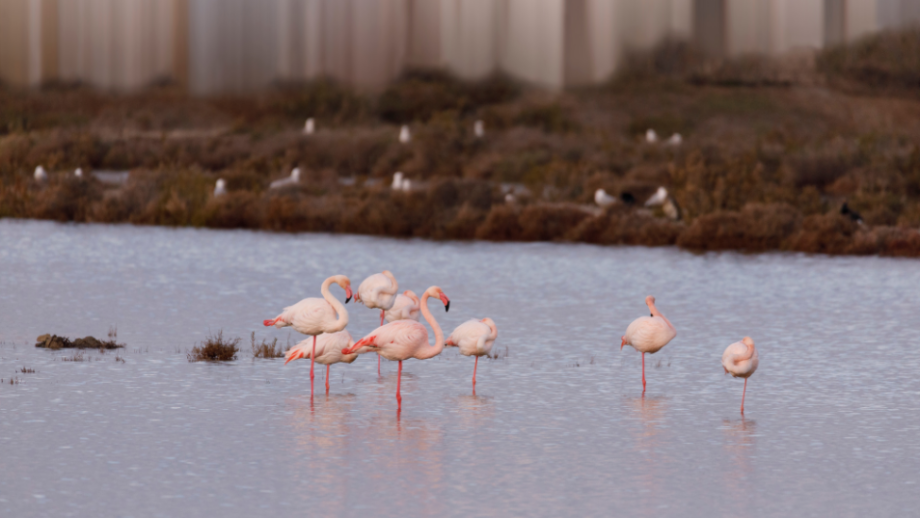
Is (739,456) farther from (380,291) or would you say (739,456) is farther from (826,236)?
(826,236)

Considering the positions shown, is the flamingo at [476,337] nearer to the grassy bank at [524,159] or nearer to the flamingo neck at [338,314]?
the flamingo neck at [338,314]

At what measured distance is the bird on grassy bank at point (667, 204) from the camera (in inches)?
1130

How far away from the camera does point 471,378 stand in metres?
12.3

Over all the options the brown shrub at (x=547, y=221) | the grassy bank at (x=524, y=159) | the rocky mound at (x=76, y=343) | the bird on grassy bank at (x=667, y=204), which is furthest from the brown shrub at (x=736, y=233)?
the rocky mound at (x=76, y=343)

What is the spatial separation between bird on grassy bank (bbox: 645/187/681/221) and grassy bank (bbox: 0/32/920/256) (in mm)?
266

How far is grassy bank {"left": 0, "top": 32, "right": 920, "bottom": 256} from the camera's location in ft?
93.5

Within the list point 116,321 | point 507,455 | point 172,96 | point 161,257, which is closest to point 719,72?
point 172,96

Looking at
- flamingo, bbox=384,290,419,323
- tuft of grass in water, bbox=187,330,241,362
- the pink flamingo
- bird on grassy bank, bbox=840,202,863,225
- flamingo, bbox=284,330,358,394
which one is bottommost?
tuft of grass in water, bbox=187,330,241,362

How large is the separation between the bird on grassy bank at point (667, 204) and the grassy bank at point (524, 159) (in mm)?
266

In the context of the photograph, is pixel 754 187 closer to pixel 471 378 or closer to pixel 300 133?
pixel 471 378

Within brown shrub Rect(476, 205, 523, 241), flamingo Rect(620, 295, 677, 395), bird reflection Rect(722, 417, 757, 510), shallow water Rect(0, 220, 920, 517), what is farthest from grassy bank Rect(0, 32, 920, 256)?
bird reflection Rect(722, 417, 757, 510)

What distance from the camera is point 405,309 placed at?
1324cm

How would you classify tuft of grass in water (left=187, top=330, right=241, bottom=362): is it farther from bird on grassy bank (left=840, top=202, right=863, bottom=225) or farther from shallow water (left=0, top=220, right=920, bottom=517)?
bird on grassy bank (left=840, top=202, right=863, bottom=225)

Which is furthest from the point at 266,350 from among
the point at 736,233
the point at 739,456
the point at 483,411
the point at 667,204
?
the point at 667,204
